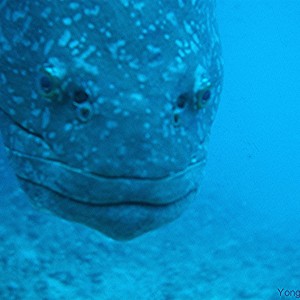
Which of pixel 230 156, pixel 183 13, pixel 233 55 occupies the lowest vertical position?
pixel 183 13

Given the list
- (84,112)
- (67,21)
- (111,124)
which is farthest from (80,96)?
A: (67,21)

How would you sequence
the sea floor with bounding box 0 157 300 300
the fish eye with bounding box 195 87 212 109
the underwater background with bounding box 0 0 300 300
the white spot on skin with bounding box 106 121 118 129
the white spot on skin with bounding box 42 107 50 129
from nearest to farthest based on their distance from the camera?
the white spot on skin with bounding box 106 121 118 129 < the white spot on skin with bounding box 42 107 50 129 < the fish eye with bounding box 195 87 212 109 < the sea floor with bounding box 0 157 300 300 < the underwater background with bounding box 0 0 300 300

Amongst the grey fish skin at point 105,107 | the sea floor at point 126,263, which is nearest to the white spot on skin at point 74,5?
the grey fish skin at point 105,107

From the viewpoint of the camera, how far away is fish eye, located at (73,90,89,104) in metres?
2.77

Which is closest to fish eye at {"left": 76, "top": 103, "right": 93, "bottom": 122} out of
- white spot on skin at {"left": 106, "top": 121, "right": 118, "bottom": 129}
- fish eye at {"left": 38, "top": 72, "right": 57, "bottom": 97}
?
white spot on skin at {"left": 106, "top": 121, "right": 118, "bottom": 129}

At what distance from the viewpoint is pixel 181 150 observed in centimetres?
291

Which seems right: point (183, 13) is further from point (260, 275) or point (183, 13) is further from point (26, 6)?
point (260, 275)

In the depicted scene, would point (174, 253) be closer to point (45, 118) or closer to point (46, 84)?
point (45, 118)

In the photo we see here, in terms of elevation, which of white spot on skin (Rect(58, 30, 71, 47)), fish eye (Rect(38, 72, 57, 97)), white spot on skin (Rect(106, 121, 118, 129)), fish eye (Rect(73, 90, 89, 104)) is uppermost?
white spot on skin (Rect(58, 30, 71, 47))

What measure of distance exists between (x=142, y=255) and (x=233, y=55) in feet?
244

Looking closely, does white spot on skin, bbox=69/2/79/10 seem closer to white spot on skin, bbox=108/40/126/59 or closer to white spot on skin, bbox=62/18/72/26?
white spot on skin, bbox=62/18/72/26

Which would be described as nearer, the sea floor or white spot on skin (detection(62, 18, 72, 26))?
white spot on skin (detection(62, 18, 72, 26))

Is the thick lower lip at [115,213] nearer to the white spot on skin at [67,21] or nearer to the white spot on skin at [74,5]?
the white spot on skin at [67,21]

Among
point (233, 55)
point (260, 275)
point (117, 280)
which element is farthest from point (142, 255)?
point (233, 55)
